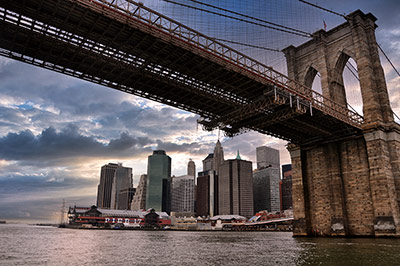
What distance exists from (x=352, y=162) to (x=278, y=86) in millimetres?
21779

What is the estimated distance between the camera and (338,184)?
53500mm

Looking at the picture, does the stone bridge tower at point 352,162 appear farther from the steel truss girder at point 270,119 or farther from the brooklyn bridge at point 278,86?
the steel truss girder at point 270,119

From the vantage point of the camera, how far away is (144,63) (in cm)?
3634

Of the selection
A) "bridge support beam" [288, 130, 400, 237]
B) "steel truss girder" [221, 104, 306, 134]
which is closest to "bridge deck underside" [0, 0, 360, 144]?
"steel truss girder" [221, 104, 306, 134]

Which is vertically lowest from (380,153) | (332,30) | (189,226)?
(189,226)

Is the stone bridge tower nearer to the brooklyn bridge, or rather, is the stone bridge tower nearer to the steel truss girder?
the brooklyn bridge

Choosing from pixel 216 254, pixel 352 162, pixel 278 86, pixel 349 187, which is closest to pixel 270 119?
pixel 278 86

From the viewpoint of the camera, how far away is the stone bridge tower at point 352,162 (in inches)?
1914

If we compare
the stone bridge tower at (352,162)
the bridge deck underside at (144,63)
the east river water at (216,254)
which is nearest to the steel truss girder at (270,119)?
the bridge deck underside at (144,63)

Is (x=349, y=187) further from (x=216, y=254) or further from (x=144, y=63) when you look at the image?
(x=144, y=63)

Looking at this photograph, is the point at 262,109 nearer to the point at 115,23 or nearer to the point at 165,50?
the point at 165,50

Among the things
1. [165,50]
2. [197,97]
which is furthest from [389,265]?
[197,97]

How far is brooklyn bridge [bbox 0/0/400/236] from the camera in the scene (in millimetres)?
30859

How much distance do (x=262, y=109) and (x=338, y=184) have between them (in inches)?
811
